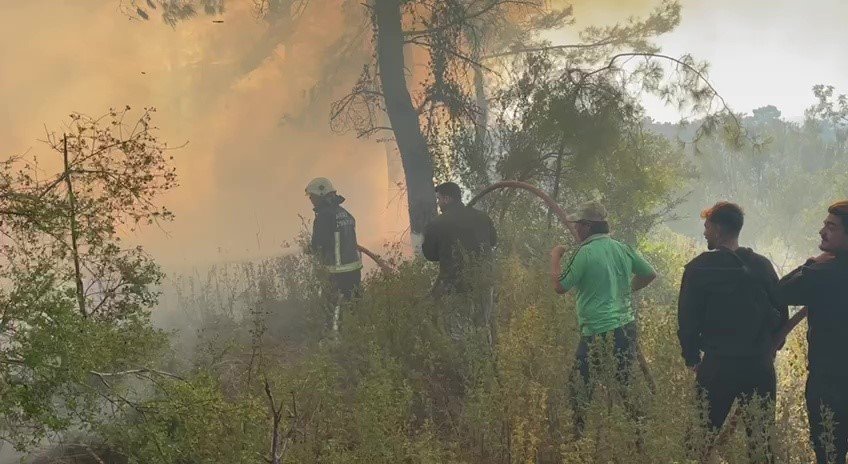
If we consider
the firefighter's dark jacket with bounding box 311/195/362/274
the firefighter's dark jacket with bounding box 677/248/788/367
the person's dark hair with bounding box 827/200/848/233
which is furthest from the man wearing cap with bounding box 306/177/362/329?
the person's dark hair with bounding box 827/200/848/233

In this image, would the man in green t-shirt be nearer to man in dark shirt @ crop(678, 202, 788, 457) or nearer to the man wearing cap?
man in dark shirt @ crop(678, 202, 788, 457)

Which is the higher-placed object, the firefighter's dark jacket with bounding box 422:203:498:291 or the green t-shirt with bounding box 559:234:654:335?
the firefighter's dark jacket with bounding box 422:203:498:291

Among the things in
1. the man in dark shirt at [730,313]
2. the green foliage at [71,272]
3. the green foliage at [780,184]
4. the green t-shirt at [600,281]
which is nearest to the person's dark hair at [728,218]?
the man in dark shirt at [730,313]

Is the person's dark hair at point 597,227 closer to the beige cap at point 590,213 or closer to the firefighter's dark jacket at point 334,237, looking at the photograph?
the beige cap at point 590,213

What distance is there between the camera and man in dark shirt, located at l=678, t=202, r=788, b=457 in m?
3.62

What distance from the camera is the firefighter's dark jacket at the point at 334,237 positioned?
774 centimetres

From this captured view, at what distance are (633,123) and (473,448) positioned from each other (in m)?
6.52

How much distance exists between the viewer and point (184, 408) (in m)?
3.09

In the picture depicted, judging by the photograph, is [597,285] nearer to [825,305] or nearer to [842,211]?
[825,305]

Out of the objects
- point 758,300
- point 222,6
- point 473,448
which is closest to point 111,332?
point 473,448

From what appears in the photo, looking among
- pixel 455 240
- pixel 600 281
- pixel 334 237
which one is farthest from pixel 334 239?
pixel 600 281

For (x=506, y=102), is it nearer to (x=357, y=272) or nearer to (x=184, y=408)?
(x=357, y=272)

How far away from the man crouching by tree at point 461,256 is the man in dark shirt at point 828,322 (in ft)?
10.6

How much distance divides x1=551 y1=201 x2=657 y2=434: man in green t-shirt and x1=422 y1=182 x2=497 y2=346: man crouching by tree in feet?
6.83
